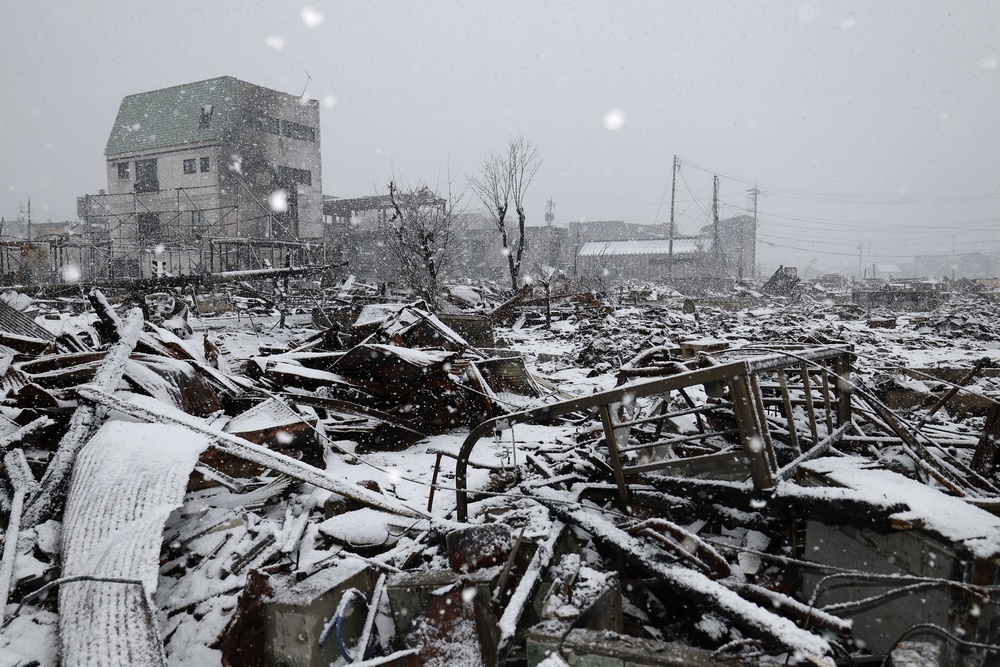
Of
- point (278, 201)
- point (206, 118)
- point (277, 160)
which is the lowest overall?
point (278, 201)

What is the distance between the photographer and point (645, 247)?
160ft

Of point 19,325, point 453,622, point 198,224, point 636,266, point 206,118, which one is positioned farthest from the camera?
point 636,266

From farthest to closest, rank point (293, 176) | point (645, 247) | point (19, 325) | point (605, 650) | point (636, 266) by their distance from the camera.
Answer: point (645, 247)
point (636, 266)
point (293, 176)
point (19, 325)
point (605, 650)

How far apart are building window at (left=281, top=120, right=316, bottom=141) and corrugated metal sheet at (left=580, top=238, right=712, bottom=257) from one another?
934 inches

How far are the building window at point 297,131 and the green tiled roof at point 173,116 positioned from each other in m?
2.95


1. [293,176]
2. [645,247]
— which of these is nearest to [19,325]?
[293,176]

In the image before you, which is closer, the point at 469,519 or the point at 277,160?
the point at 469,519

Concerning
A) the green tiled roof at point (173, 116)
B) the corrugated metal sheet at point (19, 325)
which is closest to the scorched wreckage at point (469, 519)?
the corrugated metal sheet at point (19, 325)

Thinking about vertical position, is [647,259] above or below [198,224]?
below

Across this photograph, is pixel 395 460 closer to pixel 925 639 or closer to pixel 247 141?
pixel 925 639

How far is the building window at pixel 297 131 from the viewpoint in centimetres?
3325

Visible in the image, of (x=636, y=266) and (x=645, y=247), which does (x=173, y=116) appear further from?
(x=645, y=247)

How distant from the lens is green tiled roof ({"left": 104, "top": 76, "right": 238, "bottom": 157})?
1233 inches

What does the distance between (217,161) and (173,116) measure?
17.9ft
